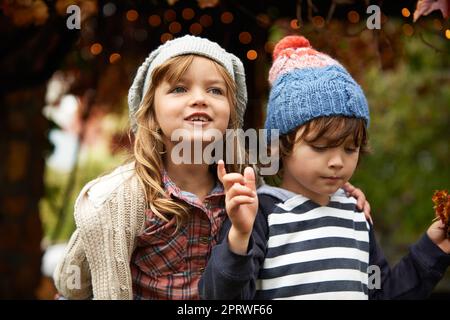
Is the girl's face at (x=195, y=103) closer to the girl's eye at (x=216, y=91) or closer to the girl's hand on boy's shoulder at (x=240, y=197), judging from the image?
the girl's eye at (x=216, y=91)

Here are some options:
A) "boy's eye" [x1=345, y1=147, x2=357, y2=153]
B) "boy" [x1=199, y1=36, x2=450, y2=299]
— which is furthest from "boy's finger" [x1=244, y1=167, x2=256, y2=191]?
"boy's eye" [x1=345, y1=147, x2=357, y2=153]

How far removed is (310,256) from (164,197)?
1.62ft

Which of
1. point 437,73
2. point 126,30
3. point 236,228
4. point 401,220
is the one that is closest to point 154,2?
point 126,30

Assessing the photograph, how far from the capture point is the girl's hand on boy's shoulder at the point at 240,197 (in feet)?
6.38

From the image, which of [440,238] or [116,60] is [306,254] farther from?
[116,60]

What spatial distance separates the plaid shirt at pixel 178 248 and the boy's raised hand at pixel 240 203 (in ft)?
0.93

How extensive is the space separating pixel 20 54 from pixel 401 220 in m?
6.42

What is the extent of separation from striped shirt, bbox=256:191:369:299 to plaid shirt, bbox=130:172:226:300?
203 millimetres

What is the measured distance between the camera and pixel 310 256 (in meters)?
2.20

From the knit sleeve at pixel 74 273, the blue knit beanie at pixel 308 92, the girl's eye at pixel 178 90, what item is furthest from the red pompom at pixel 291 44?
the knit sleeve at pixel 74 273

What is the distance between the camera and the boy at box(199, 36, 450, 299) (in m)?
2.17

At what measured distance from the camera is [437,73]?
8.14 m

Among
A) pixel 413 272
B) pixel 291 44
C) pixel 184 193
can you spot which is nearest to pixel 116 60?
pixel 291 44
